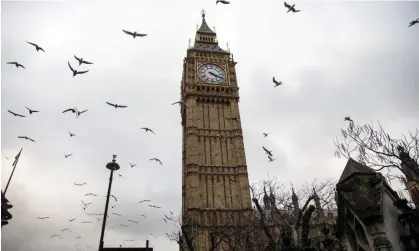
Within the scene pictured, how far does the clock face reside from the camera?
5912cm

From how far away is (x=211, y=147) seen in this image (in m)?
52.9

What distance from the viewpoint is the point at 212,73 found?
5822 centimetres

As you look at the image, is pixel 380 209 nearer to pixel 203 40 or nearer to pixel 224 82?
pixel 224 82

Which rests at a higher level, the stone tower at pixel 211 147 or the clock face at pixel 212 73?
the clock face at pixel 212 73

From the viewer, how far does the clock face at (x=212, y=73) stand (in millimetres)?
59122

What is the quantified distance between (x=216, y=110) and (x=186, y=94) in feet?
20.3

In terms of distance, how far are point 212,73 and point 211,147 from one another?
14416mm

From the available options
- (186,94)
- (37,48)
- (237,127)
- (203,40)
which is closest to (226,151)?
(237,127)

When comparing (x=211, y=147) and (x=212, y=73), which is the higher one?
(x=212, y=73)

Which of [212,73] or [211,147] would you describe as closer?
[211,147]

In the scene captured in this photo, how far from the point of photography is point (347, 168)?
9.25 metres

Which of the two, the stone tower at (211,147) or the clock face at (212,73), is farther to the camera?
the clock face at (212,73)

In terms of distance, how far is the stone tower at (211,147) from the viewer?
45.0 metres

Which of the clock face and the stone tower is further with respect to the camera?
the clock face
